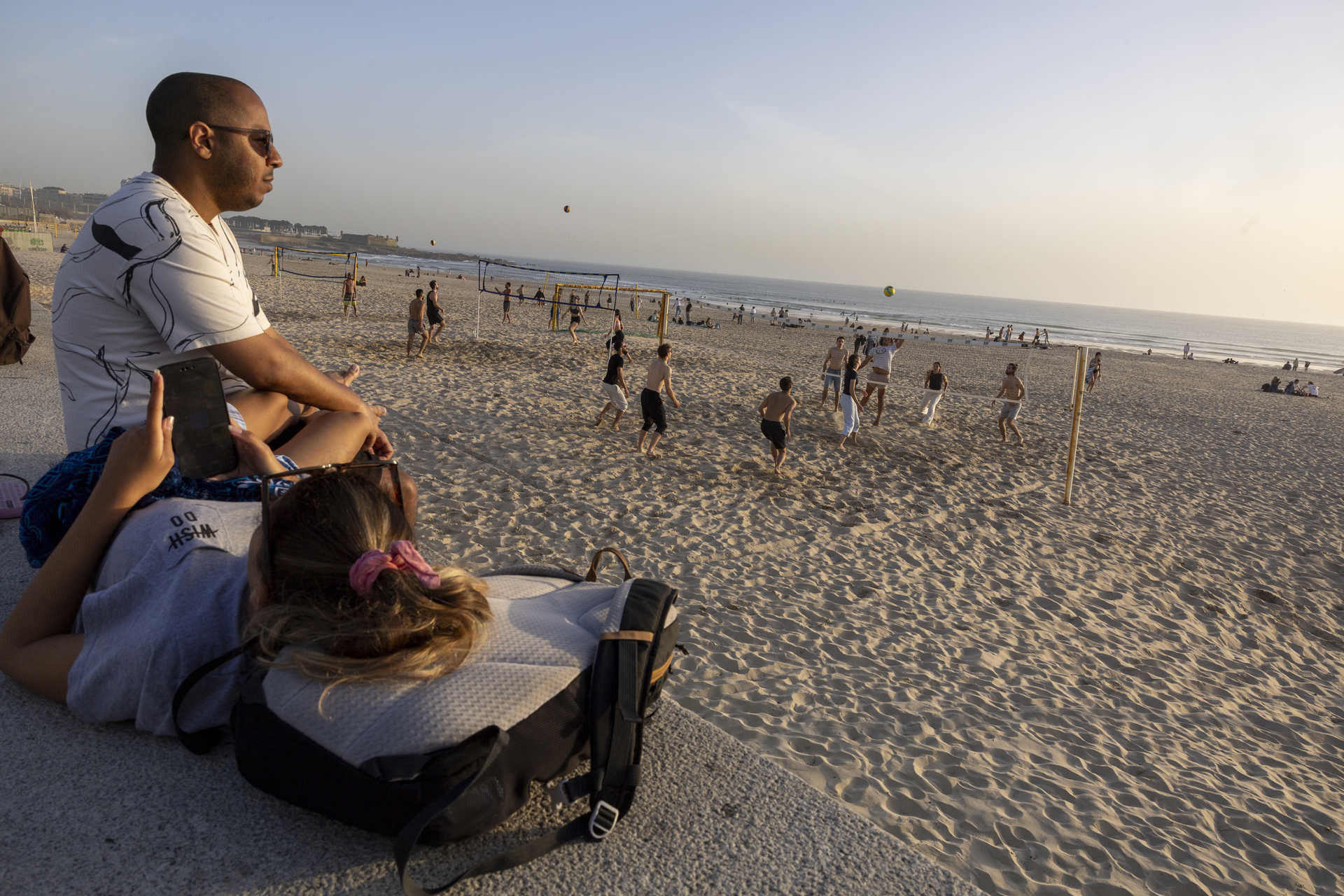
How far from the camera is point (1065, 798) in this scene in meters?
2.99

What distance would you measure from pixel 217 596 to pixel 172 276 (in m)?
0.74

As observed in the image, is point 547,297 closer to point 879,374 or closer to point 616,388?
point 879,374

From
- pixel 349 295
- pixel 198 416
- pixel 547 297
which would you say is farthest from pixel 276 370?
pixel 547 297

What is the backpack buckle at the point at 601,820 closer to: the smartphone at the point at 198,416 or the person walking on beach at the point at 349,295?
the smartphone at the point at 198,416

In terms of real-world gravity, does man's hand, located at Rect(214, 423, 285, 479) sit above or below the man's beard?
below

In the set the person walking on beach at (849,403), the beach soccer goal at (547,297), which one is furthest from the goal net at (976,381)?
the beach soccer goal at (547,297)

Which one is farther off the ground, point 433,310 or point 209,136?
point 433,310

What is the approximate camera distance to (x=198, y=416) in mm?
1693

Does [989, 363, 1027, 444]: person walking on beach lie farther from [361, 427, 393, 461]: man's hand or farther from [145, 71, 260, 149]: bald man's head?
[145, 71, 260, 149]: bald man's head

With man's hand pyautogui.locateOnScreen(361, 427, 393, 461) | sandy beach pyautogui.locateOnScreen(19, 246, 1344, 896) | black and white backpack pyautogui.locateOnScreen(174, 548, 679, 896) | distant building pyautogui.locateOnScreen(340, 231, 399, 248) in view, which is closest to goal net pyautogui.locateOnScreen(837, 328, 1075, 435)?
sandy beach pyautogui.locateOnScreen(19, 246, 1344, 896)

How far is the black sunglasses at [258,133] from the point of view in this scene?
69.6 inches

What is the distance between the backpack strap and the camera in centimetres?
156

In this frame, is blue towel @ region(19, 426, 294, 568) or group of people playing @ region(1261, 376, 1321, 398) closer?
blue towel @ region(19, 426, 294, 568)

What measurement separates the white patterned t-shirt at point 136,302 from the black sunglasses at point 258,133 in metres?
0.20
